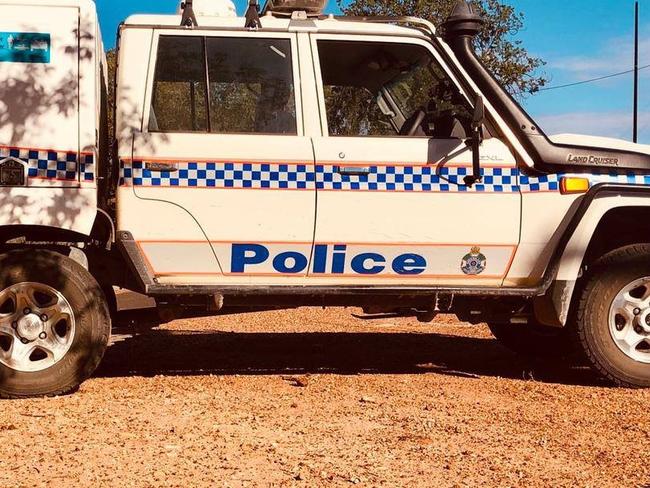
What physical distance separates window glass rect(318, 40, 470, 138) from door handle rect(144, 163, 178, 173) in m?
0.95

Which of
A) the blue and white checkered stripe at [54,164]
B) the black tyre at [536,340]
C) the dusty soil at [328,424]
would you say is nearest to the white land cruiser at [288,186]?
the blue and white checkered stripe at [54,164]

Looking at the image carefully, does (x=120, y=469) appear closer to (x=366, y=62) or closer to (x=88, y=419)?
(x=88, y=419)

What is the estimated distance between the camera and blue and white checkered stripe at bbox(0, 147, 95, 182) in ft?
15.8

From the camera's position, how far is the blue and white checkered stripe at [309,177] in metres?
4.92

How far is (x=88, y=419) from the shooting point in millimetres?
4449

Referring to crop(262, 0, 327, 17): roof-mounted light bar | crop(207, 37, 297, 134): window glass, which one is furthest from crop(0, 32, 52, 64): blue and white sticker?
crop(262, 0, 327, 17): roof-mounted light bar

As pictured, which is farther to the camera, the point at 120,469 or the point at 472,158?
the point at 472,158

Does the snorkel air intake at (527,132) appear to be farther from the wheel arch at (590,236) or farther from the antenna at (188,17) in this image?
the antenna at (188,17)

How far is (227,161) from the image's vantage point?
496 centimetres

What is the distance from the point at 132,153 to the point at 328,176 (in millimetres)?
1126

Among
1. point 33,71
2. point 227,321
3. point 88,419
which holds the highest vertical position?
point 33,71

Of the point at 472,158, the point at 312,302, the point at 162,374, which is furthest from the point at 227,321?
the point at 472,158

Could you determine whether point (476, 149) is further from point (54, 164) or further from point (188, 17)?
point (54, 164)

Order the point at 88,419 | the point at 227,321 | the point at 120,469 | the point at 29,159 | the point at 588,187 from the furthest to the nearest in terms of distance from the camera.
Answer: the point at 227,321
the point at 588,187
the point at 29,159
the point at 88,419
the point at 120,469
